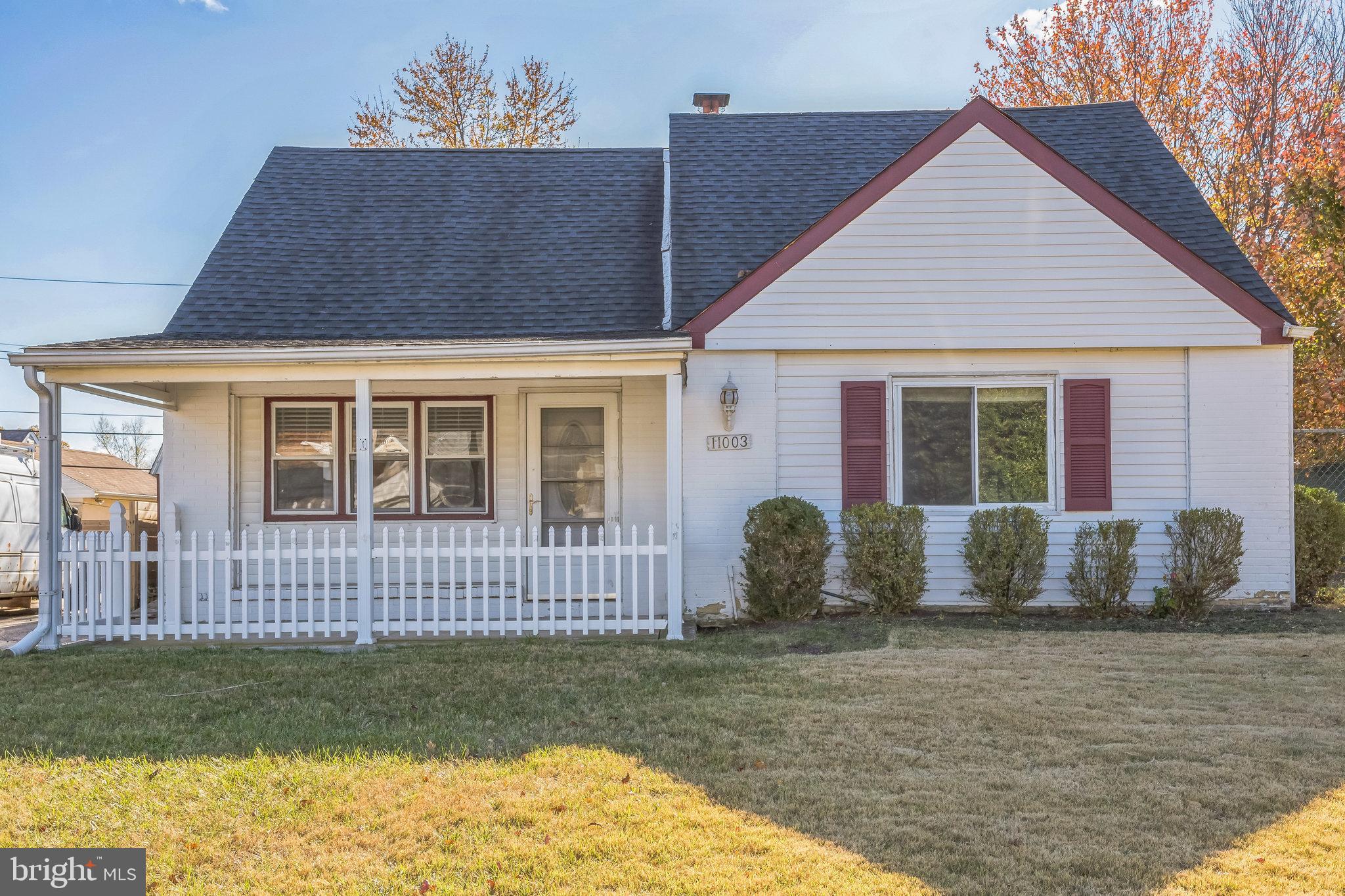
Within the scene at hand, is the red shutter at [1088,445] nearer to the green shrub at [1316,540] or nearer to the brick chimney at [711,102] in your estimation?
the green shrub at [1316,540]

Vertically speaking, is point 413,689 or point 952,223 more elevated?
point 952,223

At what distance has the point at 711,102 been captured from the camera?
14.1 m

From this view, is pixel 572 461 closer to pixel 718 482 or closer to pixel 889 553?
pixel 718 482

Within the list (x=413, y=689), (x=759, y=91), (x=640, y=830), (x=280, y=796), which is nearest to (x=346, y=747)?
(x=280, y=796)

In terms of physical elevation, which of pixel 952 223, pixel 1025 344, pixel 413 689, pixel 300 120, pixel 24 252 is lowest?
pixel 413 689

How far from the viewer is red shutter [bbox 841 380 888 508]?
9203 mm

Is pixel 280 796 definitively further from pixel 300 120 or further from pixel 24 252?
→ pixel 24 252

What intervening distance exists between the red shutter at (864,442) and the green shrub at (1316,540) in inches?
167

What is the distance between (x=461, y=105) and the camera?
23.1m

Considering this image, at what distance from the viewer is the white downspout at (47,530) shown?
25.9 ft

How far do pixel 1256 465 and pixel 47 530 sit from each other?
441 inches

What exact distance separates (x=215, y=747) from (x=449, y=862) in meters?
2.08

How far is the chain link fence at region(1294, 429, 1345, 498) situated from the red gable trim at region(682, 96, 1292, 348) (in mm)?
7156

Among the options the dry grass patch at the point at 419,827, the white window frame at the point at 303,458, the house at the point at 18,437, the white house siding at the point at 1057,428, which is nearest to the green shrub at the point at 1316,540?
the white house siding at the point at 1057,428
